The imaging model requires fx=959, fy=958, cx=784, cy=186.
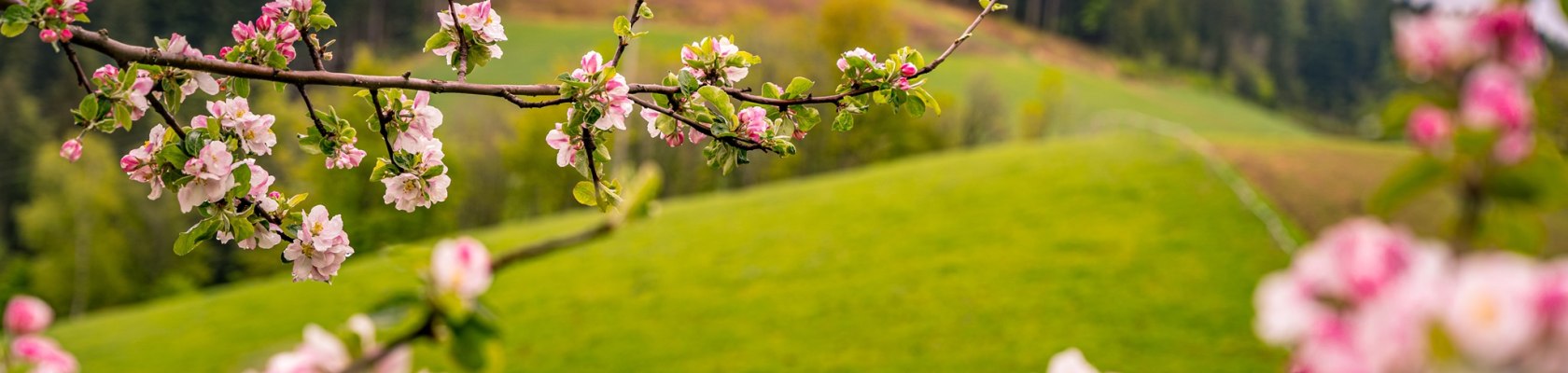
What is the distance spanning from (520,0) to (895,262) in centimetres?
3244

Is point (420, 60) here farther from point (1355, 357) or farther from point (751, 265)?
point (1355, 357)

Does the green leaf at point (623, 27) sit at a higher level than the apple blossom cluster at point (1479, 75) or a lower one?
higher

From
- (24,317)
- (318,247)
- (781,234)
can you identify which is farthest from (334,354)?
(781,234)

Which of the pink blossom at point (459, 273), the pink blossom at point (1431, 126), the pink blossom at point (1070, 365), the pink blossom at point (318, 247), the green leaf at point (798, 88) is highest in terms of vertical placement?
the green leaf at point (798, 88)

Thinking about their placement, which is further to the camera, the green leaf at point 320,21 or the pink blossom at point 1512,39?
the green leaf at point 320,21

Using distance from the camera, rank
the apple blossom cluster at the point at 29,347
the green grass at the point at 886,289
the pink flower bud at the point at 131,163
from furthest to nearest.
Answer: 1. the green grass at the point at 886,289
2. the apple blossom cluster at the point at 29,347
3. the pink flower bud at the point at 131,163

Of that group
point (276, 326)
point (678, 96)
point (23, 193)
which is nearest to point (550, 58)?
point (23, 193)

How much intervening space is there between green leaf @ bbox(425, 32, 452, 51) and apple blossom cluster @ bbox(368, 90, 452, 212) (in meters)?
0.07

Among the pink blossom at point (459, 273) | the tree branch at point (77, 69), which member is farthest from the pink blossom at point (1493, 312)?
the tree branch at point (77, 69)

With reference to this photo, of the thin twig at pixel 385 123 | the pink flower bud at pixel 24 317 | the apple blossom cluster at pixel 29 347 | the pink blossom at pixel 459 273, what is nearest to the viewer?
the pink blossom at pixel 459 273

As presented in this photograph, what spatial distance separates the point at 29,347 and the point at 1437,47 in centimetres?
285

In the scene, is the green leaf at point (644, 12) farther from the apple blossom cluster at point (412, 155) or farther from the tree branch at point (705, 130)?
the apple blossom cluster at point (412, 155)

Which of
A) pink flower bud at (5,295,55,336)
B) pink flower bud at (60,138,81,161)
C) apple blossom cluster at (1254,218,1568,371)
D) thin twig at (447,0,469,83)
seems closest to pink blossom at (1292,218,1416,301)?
apple blossom cluster at (1254,218,1568,371)

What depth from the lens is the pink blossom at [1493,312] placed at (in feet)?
1.21
